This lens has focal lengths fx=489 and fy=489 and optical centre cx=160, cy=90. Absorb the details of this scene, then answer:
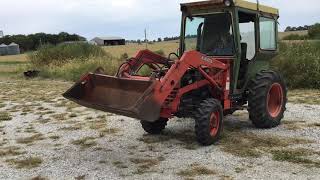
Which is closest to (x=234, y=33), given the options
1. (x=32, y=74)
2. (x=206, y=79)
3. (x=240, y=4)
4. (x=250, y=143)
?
(x=240, y=4)

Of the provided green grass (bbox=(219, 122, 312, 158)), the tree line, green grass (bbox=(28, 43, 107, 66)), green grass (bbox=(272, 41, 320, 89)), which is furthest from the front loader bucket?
the tree line

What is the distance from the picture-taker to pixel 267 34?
9516 mm

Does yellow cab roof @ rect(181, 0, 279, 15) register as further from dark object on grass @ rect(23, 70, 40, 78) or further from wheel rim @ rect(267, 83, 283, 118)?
dark object on grass @ rect(23, 70, 40, 78)

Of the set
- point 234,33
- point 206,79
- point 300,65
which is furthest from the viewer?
point 300,65

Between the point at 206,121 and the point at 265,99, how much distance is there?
173 centimetres

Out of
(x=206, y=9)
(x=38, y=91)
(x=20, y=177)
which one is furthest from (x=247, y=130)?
(x=38, y=91)

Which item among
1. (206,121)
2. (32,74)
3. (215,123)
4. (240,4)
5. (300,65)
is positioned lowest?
(32,74)

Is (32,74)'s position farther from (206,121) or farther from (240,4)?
(206,121)

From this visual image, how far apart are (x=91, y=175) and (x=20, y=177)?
96 centimetres

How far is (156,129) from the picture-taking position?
8.91 metres

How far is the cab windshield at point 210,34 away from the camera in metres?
8.62

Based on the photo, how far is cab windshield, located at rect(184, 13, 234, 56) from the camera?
28.3ft

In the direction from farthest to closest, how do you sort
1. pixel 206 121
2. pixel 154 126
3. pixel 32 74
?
1. pixel 32 74
2. pixel 154 126
3. pixel 206 121

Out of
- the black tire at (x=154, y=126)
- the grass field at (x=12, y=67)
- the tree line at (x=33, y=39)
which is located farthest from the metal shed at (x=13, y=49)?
the black tire at (x=154, y=126)
